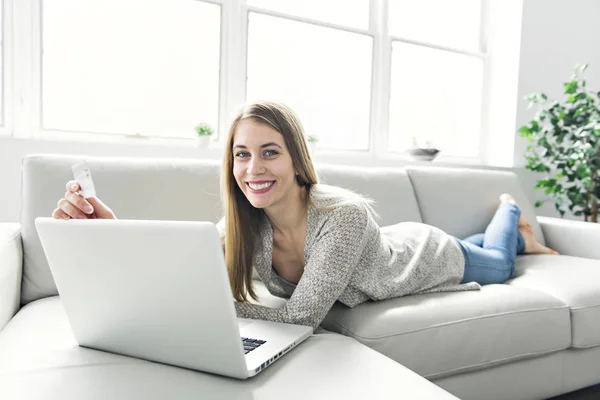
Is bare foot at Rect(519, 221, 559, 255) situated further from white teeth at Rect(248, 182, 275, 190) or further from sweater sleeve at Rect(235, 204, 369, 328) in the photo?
white teeth at Rect(248, 182, 275, 190)

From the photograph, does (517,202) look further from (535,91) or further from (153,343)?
(153,343)

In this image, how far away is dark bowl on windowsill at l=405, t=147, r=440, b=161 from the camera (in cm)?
300

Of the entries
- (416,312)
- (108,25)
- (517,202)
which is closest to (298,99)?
(108,25)

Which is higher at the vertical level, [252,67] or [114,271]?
[252,67]

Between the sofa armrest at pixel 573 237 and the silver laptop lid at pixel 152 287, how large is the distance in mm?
1905

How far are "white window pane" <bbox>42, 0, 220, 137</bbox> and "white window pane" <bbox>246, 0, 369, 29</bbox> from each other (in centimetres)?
44

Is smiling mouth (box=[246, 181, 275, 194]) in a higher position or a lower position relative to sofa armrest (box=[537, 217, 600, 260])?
higher

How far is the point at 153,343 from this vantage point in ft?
2.70

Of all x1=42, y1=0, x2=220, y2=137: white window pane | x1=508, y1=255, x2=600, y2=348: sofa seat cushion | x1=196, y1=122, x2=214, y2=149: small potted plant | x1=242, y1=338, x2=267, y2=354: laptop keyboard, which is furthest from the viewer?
x1=196, y1=122, x2=214, y2=149: small potted plant

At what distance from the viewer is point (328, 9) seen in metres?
3.05

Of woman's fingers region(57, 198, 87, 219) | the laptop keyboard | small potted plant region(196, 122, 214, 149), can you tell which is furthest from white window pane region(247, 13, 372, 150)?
the laptop keyboard

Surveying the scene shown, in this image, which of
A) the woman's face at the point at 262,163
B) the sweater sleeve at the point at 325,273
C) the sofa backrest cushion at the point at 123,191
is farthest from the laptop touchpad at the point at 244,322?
the sofa backrest cushion at the point at 123,191

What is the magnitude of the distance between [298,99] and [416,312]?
1.97 metres

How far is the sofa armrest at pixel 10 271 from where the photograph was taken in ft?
3.83
